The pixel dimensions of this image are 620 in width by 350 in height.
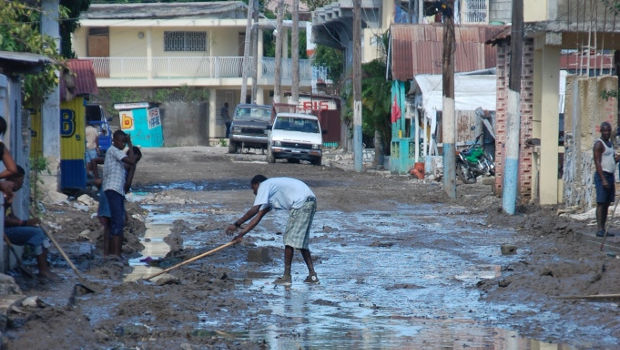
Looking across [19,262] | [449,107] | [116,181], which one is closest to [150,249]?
[116,181]

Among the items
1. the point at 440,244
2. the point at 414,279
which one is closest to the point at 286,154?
the point at 440,244

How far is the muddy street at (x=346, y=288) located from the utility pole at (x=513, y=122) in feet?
1.50

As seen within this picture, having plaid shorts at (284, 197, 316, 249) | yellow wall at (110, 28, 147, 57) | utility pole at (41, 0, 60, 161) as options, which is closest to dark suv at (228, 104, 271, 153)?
yellow wall at (110, 28, 147, 57)

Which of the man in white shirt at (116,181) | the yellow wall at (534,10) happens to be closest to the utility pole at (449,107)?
the yellow wall at (534,10)

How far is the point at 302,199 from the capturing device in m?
12.7

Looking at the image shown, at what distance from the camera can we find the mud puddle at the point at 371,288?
9.68 m

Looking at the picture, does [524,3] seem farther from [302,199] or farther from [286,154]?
[286,154]

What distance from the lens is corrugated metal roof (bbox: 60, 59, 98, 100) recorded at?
2398 cm

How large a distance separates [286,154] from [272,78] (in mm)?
20882

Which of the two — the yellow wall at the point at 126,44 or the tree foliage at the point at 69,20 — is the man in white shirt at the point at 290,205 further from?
the yellow wall at the point at 126,44

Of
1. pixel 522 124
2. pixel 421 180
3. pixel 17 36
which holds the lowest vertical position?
pixel 421 180

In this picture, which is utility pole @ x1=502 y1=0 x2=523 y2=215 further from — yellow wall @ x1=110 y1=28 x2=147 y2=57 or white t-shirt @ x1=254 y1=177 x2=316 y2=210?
yellow wall @ x1=110 y1=28 x2=147 y2=57

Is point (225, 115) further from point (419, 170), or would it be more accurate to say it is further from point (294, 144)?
point (419, 170)

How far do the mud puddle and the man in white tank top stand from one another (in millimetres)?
1622
